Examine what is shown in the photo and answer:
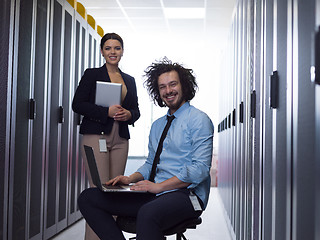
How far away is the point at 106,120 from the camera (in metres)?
2.66

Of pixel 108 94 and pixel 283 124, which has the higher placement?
pixel 108 94

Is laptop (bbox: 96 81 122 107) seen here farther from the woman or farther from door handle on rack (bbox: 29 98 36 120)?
door handle on rack (bbox: 29 98 36 120)

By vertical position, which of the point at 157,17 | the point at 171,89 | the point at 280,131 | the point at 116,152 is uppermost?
the point at 157,17

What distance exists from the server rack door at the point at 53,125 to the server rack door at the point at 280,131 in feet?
6.79

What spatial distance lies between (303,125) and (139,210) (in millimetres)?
794

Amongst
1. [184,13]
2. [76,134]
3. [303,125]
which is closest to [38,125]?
[76,134]

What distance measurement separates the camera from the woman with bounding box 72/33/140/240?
266cm

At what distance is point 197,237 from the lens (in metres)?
3.73

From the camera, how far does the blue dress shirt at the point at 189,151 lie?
1886 millimetres

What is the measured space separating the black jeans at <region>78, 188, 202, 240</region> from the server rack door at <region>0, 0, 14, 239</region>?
0.73 meters

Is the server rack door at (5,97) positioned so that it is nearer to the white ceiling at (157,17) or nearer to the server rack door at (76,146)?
the server rack door at (76,146)

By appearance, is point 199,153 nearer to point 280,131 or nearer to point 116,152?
point 280,131

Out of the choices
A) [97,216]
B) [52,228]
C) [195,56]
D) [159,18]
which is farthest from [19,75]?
[195,56]

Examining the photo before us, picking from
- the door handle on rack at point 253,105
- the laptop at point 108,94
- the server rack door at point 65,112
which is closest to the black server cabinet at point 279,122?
the door handle on rack at point 253,105
